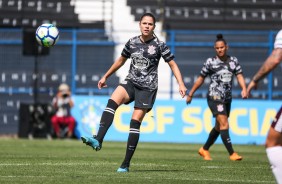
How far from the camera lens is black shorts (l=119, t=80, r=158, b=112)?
11617mm

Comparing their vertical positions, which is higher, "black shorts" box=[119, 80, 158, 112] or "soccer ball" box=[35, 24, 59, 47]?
"soccer ball" box=[35, 24, 59, 47]

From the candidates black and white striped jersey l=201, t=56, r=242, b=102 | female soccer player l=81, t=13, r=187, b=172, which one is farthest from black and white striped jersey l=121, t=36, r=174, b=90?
black and white striped jersey l=201, t=56, r=242, b=102

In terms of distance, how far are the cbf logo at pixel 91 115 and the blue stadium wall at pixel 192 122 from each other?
31 millimetres

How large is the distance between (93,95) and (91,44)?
171 cm

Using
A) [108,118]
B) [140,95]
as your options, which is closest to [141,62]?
[140,95]

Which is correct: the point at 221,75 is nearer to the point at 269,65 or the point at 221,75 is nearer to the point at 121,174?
the point at 121,174

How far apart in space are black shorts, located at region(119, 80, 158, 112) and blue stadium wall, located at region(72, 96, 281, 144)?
12.8 meters

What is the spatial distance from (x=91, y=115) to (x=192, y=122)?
10.3 feet

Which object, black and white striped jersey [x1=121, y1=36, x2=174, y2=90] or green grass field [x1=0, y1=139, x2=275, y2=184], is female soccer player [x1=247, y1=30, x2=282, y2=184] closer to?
green grass field [x1=0, y1=139, x2=275, y2=184]

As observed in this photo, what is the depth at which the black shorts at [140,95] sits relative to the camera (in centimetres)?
1162

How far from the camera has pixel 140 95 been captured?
11.7 meters

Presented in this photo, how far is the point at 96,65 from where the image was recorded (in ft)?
87.4

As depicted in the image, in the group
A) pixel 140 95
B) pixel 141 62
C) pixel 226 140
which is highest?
pixel 141 62

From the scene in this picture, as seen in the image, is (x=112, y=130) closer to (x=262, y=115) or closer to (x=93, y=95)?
(x=93, y=95)
